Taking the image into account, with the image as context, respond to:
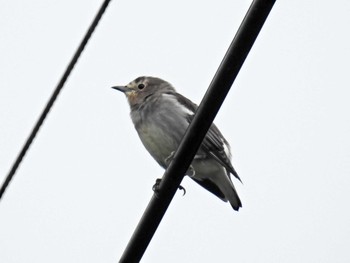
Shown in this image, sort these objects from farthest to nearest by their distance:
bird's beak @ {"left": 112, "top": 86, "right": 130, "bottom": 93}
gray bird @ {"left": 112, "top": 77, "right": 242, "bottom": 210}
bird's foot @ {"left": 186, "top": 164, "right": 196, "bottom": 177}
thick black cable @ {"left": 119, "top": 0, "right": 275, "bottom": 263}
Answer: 1. bird's beak @ {"left": 112, "top": 86, "right": 130, "bottom": 93}
2. bird's foot @ {"left": 186, "top": 164, "right": 196, "bottom": 177}
3. gray bird @ {"left": 112, "top": 77, "right": 242, "bottom": 210}
4. thick black cable @ {"left": 119, "top": 0, "right": 275, "bottom": 263}

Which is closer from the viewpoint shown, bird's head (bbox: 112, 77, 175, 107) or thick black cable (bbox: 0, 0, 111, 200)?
thick black cable (bbox: 0, 0, 111, 200)

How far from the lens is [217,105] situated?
289 cm

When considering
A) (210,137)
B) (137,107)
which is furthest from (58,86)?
(137,107)

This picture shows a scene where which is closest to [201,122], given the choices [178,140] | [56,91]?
[56,91]

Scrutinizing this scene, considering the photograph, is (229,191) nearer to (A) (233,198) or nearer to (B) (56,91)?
(A) (233,198)

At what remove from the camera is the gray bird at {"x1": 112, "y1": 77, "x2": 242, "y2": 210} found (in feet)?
19.7

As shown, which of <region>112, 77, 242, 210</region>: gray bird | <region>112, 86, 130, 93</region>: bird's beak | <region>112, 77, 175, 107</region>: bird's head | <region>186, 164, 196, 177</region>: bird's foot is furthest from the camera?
<region>112, 86, 130, 93</region>: bird's beak

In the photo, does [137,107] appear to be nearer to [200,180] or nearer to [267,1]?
[200,180]

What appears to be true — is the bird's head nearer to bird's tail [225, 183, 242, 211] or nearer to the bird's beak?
the bird's beak

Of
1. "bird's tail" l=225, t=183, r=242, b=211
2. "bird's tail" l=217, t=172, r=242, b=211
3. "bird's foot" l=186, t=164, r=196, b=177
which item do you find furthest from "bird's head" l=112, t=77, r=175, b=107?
"bird's tail" l=225, t=183, r=242, b=211

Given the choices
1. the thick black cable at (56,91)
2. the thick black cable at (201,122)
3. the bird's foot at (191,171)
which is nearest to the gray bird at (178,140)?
the bird's foot at (191,171)

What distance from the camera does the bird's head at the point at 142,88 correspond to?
22.7 ft

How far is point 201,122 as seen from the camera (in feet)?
9.60

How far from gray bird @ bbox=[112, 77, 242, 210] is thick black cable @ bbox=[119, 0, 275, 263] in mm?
2781
